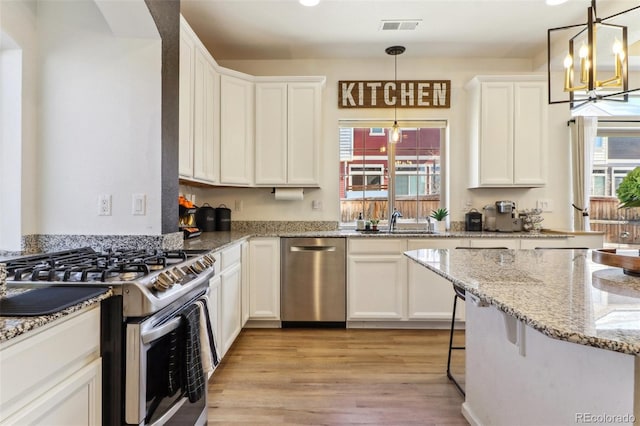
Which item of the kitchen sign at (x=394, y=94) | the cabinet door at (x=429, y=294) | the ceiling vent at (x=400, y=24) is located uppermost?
the ceiling vent at (x=400, y=24)

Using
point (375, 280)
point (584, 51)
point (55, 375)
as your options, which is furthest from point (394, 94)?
point (55, 375)

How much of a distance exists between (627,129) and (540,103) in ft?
4.08

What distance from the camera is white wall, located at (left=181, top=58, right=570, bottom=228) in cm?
385

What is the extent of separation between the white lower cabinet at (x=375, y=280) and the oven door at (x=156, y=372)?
1.89m

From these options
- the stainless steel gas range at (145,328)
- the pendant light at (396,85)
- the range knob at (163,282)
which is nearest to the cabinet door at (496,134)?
the pendant light at (396,85)

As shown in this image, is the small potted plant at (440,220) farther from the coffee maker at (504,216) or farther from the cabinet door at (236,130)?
the cabinet door at (236,130)

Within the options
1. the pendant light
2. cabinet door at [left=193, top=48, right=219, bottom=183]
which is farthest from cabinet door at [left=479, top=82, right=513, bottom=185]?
cabinet door at [left=193, top=48, right=219, bottom=183]

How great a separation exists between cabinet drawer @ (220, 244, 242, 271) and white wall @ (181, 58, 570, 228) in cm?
102

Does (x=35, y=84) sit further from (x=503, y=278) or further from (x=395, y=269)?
(x=395, y=269)

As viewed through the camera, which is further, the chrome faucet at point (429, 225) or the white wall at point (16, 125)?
the chrome faucet at point (429, 225)

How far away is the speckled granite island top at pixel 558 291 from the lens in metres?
0.78

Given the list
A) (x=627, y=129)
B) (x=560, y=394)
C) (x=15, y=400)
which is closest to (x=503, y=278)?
(x=560, y=394)

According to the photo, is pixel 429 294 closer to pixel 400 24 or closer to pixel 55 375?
pixel 400 24

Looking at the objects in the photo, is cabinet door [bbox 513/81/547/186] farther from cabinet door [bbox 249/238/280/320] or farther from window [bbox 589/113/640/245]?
cabinet door [bbox 249/238/280/320]
